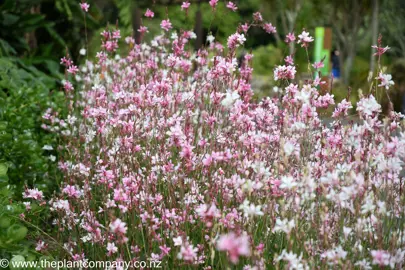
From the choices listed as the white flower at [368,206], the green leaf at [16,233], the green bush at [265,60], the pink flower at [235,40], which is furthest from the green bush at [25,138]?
the green bush at [265,60]

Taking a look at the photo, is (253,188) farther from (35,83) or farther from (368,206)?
(35,83)

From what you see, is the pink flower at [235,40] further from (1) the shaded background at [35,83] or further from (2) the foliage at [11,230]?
(2) the foliage at [11,230]

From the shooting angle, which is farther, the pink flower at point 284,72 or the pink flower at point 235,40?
the pink flower at point 235,40

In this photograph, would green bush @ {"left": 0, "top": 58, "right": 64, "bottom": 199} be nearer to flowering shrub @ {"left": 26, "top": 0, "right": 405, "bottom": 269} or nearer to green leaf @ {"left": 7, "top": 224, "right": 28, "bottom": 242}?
flowering shrub @ {"left": 26, "top": 0, "right": 405, "bottom": 269}

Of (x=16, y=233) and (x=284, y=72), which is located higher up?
(x=284, y=72)

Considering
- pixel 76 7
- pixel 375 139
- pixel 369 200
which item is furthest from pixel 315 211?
pixel 76 7

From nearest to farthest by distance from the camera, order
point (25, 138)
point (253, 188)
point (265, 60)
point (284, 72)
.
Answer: point (253, 188) < point (284, 72) < point (25, 138) < point (265, 60)

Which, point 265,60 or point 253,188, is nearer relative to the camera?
point 253,188

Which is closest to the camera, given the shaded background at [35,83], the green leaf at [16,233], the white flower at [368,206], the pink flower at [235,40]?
the white flower at [368,206]

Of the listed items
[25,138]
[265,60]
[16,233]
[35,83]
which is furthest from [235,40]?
[265,60]

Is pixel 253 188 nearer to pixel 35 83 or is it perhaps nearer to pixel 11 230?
pixel 11 230

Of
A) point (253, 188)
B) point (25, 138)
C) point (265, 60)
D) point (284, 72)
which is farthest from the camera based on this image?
point (265, 60)

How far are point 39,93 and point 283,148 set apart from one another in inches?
145

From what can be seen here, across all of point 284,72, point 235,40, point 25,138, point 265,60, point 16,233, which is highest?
point 265,60
